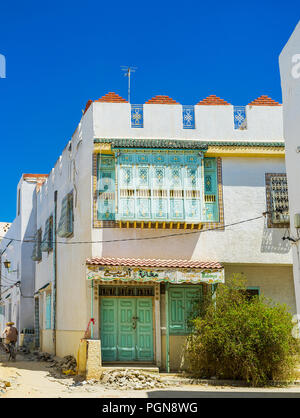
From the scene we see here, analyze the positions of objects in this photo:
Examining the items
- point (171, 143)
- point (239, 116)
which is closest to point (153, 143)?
point (171, 143)

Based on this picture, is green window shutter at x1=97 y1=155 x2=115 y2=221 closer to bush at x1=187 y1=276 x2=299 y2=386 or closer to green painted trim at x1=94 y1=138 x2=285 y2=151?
green painted trim at x1=94 y1=138 x2=285 y2=151

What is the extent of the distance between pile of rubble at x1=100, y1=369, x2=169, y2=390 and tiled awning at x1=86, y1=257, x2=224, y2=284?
2385 millimetres

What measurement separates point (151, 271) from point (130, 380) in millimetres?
2904

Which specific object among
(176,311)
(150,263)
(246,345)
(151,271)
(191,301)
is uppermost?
(150,263)

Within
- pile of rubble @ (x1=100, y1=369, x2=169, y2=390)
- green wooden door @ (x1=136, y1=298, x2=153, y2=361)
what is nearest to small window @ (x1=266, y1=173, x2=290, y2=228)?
green wooden door @ (x1=136, y1=298, x2=153, y2=361)

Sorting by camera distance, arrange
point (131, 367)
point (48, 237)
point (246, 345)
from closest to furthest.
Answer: point (246, 345) → point (131, 367) → point (48, 237)

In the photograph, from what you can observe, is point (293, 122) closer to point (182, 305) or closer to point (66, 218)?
point (182, 305)

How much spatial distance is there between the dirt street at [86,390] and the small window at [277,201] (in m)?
4.84

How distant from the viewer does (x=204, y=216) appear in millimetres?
16641

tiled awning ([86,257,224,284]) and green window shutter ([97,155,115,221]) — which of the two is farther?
green window shutter ([97,155,115,221])

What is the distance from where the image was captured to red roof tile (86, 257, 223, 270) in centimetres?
1531

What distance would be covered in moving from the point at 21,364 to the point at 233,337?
25.2 feet

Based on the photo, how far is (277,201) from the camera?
17.0 metres
